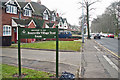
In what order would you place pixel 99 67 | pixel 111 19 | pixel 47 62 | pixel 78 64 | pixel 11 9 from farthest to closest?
pixel 111 19
pixel 11 9
pixel 47 62
pixel 78 64
pixel 99 67

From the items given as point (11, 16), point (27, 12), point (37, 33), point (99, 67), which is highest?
point (27, 12)

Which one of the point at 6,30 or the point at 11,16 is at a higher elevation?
the point at 11,16

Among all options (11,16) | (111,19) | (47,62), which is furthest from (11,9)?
(111,19)

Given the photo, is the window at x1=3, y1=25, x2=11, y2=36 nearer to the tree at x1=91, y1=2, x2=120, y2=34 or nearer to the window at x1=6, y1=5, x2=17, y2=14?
the window at x1=6, y1=5, x2=17, y2=14

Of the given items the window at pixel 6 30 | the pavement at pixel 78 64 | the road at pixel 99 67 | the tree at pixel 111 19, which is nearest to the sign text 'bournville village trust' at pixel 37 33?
the pavement at pixel 78 64

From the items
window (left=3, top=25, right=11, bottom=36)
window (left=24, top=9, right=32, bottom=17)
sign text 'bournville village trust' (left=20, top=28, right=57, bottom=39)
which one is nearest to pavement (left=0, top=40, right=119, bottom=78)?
sign text 'bournville village trust' (left=20, top=28, right=57, bottom=39)

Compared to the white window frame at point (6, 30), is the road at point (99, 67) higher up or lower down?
lower down

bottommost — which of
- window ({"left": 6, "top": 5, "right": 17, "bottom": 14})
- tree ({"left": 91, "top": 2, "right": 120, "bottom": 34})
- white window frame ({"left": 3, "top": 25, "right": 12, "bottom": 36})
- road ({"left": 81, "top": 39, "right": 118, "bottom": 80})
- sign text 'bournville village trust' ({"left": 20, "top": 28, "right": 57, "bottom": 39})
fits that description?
road ({"left": 81, "top": 39, "right": 118, "bottom": 80})

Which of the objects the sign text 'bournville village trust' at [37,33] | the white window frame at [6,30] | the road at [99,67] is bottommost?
the road at [99,67]

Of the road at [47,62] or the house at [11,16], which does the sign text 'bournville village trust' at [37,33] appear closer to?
the road at [47,62]

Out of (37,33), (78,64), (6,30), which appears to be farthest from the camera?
(6,30)

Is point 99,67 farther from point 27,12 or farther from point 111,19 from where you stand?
point 111,19

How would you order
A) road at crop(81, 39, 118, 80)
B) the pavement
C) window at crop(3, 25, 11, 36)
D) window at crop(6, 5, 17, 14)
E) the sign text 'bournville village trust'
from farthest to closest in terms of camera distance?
window at crop(6, 5, 17, 14) < window at crop(3, 25, 11, 36) < the pavement < road at crop(81, 39, 118, 80) < the sign text 'bournville village trust'

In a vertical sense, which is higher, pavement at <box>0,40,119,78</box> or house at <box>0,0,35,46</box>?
house at <box>0,0,35,46</box>
